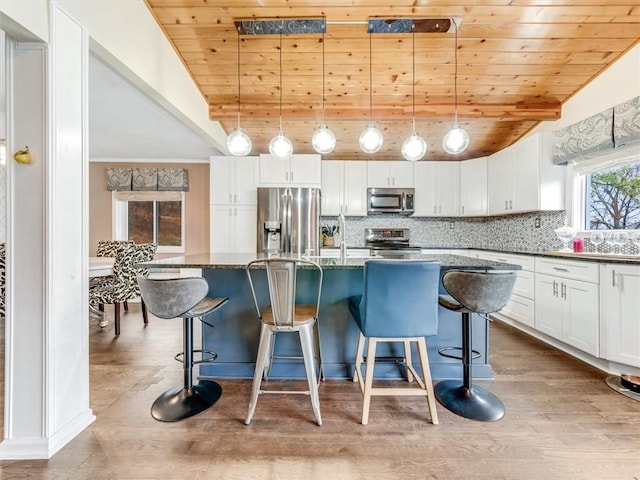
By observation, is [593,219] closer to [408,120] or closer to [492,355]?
[492,355]

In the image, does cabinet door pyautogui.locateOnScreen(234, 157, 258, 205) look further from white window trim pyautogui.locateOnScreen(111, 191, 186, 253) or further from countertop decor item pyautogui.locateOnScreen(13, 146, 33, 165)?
countertop decor item pyautogui.locateOnScreen(13, 146, 33, 165)

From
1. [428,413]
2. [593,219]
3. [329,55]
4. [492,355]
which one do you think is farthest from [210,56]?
[593,219]

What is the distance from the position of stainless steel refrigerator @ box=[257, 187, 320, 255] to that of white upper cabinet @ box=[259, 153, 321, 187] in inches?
8.9

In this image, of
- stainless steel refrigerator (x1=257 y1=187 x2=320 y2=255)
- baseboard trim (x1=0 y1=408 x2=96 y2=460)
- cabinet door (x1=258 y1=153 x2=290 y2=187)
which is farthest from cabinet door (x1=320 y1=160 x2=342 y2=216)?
baseboard trim (x1=0 y1=408 x2=96 y2=460)

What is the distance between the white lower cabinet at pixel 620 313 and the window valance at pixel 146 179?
532cm

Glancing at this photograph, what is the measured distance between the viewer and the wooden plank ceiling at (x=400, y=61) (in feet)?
8.32

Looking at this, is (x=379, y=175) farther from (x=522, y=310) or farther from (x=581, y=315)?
(x=581, y=315)

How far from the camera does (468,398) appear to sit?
6.33 feet

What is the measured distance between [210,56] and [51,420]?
10.4 ft

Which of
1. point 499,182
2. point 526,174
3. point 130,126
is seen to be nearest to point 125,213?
point 130,126

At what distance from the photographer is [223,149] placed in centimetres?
430

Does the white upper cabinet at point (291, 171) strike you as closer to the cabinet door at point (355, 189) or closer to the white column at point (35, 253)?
the cabinet door at point (355, 189)

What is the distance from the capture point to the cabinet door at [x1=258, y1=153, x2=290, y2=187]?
438 centimetres

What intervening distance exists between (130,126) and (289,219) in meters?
2.24
